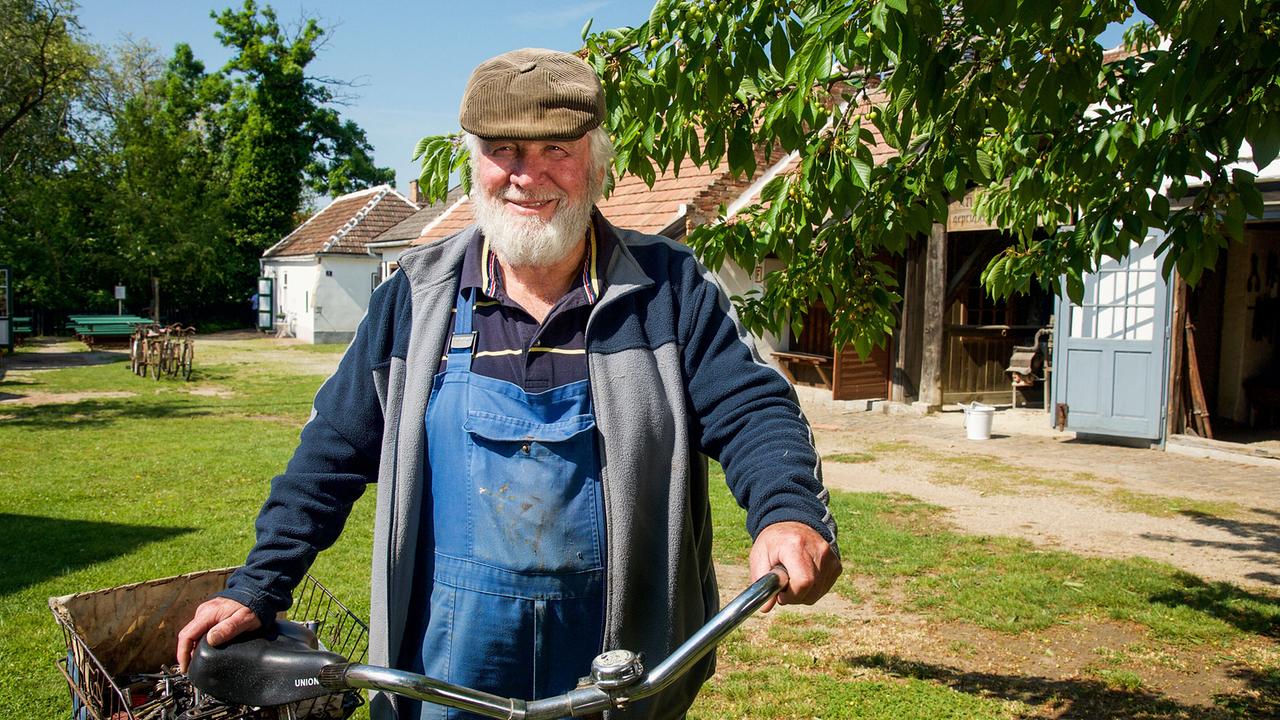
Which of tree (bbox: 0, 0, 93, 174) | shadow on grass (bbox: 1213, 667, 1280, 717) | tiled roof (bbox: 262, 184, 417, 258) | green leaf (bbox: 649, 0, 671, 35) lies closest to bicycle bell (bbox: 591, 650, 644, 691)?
green leaf (bbox: 649, 0, 671, 35)

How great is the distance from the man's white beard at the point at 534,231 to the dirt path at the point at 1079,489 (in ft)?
18.7

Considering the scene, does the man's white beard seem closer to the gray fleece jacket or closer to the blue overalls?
the gray fleece jacket

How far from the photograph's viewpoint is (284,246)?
108 feet

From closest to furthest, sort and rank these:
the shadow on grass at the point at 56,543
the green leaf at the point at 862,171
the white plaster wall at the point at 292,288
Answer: the green leaf at the point at 862,171 < the shadow on grass at the point at 56,543 < the white plaster wall at the point at 292,288

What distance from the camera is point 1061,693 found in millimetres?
4336

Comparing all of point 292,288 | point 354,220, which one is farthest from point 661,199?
point 292,288

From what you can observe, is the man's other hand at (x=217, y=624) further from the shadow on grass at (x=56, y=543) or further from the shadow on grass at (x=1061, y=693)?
the shadow on grass at (x=56, y=543)

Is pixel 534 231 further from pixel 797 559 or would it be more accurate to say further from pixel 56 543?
pixel 56 543

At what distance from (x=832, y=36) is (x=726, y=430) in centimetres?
135

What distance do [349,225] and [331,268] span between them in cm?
170

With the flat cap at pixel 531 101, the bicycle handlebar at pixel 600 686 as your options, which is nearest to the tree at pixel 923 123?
the flat cap at pixel 531 101

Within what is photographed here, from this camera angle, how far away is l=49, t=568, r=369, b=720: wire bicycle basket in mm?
2402

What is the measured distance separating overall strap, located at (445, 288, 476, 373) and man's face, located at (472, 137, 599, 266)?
0.13 meters

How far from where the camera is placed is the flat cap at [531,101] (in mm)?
2049
